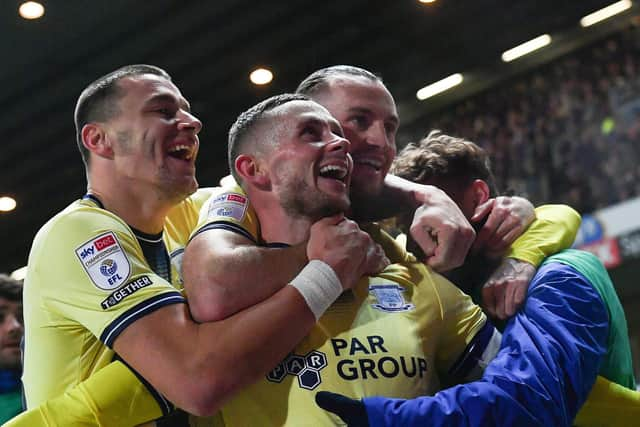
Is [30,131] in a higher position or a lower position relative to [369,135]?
higher

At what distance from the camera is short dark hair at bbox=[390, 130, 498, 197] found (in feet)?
9.93

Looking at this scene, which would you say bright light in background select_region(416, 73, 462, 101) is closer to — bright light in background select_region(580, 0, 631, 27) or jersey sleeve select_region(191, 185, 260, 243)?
bright light in background select_region(580, 0, 631, 27)

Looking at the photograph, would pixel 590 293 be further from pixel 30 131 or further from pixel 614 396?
pixel 30 131

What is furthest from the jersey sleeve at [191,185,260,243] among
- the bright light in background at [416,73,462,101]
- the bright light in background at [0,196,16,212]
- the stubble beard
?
the bright light in background at [416,73,462,101]

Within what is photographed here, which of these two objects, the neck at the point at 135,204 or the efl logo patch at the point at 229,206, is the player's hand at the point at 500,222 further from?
the neck at the point at 135,204

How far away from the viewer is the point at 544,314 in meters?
2.36

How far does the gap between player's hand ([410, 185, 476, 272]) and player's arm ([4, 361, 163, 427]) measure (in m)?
0.79

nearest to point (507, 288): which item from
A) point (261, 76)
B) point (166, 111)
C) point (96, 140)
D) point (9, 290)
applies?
point (166, 111)

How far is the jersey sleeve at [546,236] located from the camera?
8.51ft

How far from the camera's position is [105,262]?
2.19m

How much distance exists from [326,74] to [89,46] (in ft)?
18.6

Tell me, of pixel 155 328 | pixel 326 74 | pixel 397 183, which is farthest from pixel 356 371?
pixel 326 74

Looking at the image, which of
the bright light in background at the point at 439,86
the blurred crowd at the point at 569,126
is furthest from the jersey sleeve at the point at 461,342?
the bright light in background at the point at 439,86

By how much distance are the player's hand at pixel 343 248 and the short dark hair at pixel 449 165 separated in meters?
0.84
